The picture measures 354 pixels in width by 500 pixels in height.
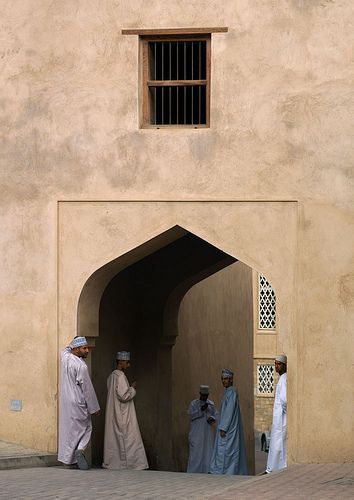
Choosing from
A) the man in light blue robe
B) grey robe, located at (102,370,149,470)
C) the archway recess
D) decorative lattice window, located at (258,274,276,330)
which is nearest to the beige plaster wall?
the man in light blue robe

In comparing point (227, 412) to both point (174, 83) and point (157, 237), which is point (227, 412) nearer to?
point (157, 237)

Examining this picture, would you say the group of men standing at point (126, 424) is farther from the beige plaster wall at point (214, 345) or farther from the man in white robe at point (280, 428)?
the beige plaster wall at point (214, 345)

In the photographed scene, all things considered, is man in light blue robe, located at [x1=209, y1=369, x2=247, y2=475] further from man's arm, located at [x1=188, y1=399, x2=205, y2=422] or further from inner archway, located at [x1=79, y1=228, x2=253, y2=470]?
inner archway, located at [x1=79, y1=228, x2=253, y2=470]

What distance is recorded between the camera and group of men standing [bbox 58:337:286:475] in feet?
43.8

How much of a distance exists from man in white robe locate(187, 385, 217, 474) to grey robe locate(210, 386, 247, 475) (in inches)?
74.0

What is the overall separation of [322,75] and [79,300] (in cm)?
352

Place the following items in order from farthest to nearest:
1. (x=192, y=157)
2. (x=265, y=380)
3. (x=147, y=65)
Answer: (x=265, y=380), (x=147, y=65), (x=192, y=157)

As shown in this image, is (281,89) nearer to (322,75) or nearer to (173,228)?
(322,75)

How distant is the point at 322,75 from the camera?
1353cm

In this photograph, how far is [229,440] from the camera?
15258 mm

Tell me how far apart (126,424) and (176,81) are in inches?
154

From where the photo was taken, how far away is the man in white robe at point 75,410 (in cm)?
1334

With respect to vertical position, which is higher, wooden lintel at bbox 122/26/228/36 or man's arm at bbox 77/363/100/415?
wooden lintel at bbox 122/26/228/36

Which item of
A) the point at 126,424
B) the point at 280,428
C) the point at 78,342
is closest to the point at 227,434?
the point at 126,424
